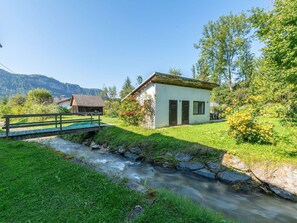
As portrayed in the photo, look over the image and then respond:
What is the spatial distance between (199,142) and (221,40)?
2688cm

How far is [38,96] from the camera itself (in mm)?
31609

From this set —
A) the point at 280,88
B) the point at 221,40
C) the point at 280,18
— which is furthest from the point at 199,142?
the point at 221,40

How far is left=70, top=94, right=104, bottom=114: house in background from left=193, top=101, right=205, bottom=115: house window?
24520 millimetres

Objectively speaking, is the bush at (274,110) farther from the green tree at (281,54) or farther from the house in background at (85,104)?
the house in background at (85,104)

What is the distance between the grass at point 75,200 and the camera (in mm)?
2459

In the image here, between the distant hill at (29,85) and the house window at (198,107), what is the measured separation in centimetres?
10420

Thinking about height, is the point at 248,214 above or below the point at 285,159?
below

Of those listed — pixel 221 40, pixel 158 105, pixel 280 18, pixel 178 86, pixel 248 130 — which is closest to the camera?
pixel 280 18

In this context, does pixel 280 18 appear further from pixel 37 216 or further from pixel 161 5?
pixel 161 5

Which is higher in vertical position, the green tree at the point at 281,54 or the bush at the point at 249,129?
the green tree at the point at 281,54

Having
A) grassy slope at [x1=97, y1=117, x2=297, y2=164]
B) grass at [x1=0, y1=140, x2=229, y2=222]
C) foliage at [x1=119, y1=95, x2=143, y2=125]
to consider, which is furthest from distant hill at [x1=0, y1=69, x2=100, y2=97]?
grass at [x1=0, y1=140, x2=229, y2=222]

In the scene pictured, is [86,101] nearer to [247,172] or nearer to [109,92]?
[109,92]

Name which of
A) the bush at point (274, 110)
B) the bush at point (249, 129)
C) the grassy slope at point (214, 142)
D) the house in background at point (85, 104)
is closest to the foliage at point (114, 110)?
the house in background at point (85, 104)

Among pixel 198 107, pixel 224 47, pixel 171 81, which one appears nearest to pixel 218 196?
pixel 171 81
